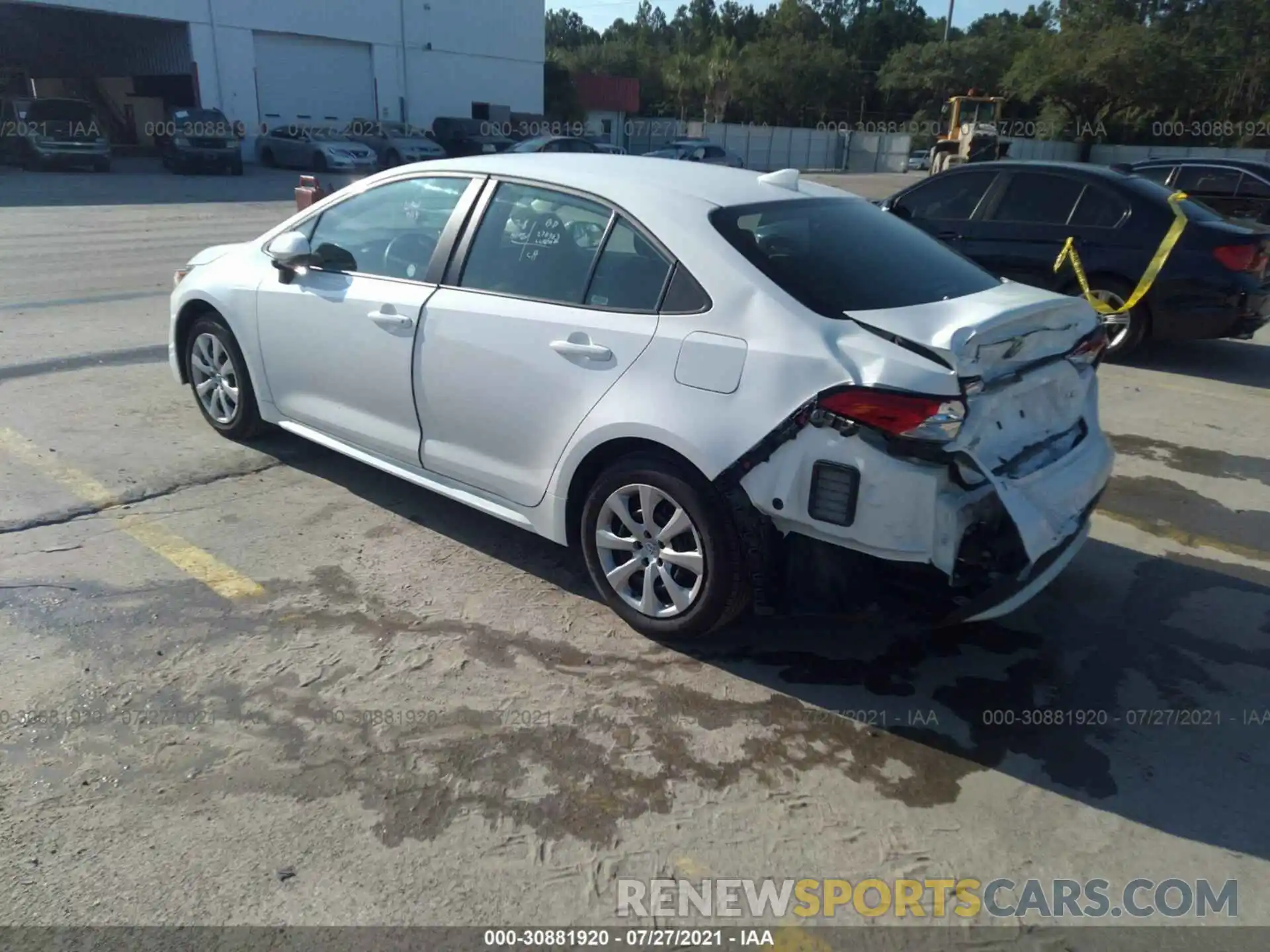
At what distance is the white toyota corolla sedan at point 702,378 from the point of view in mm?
3113

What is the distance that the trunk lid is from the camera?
3135 millimetres

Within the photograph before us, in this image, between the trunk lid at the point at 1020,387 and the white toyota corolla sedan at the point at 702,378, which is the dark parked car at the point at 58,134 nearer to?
the white toyota corolla sedan at the point at 702,378

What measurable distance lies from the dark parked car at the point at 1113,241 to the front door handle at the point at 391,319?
206 inches

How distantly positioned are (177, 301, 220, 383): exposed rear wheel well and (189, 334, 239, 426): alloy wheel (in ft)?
0.28

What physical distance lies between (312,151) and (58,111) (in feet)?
23.0

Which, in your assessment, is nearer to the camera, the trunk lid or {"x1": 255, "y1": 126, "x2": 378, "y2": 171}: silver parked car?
the trunk lid

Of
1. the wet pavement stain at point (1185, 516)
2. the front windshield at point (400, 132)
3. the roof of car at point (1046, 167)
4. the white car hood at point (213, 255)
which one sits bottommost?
the wet pavement stain at point (1185, 516)

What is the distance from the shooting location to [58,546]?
428cm

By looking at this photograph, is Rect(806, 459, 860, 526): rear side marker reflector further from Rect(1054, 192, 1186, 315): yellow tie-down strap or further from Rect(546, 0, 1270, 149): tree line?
Rect(546, 0, 1270, 149): tree line

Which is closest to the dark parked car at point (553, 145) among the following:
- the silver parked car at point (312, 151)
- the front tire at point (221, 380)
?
the silver parked car at point (312, 151)

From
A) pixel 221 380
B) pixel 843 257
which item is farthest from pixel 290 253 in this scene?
pixel 843 257

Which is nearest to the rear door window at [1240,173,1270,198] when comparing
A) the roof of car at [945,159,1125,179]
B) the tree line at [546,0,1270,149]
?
the roof of car at [945,159,1125,179]

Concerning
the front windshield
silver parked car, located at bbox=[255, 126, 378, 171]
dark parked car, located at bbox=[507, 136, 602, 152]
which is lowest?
silver parked car, located at bbox=[255, 126, 378, 171]

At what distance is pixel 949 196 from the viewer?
8.88 metres
